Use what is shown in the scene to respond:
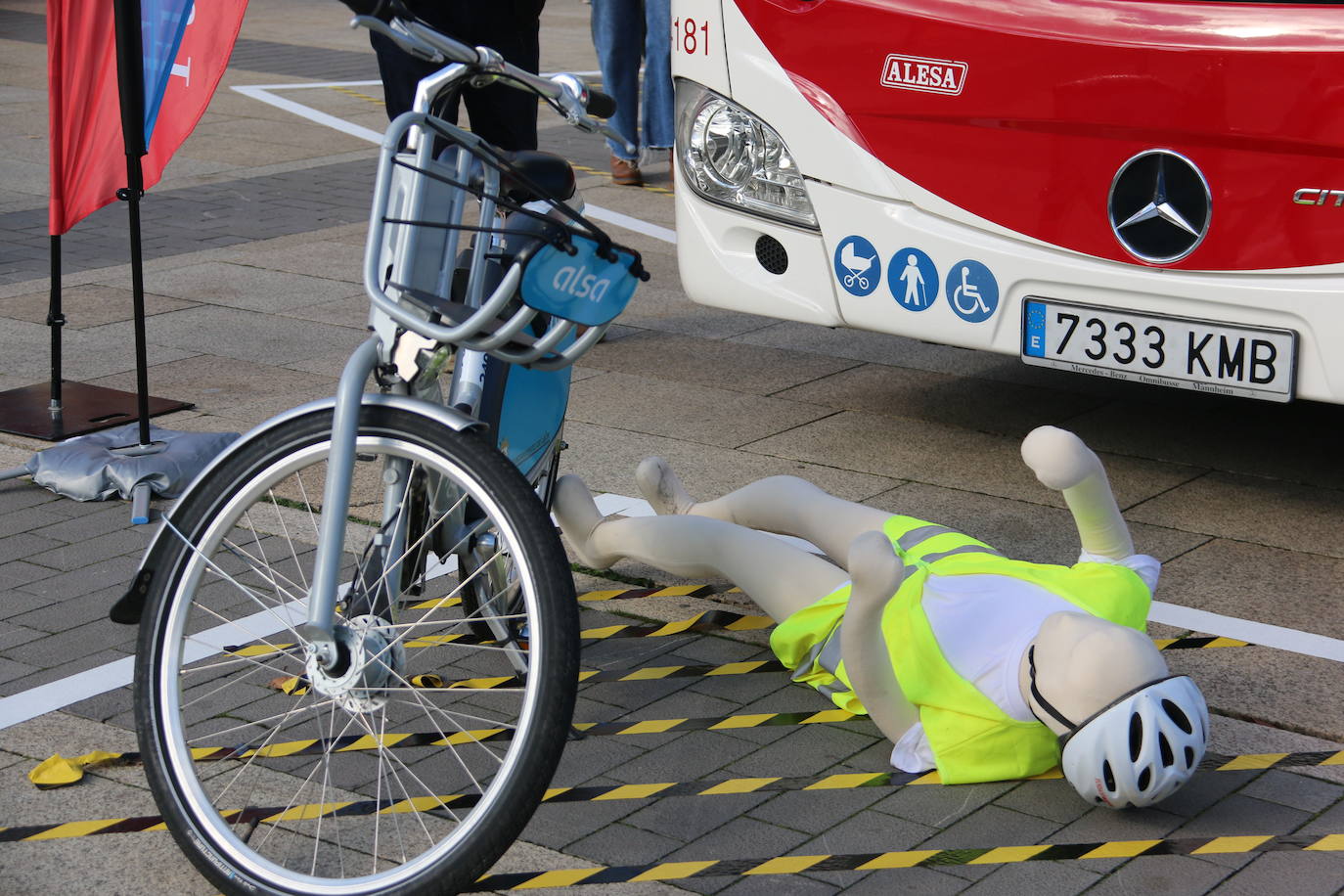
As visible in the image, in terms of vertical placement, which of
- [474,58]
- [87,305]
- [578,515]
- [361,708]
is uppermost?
[474,58]

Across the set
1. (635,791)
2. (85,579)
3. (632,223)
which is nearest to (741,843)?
(635,791)

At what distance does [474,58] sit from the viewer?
9.36 feet

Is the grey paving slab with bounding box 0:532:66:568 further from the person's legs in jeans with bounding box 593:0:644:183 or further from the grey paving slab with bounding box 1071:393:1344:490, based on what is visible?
the person's legs in jeans with bounding box 593:0:644:183

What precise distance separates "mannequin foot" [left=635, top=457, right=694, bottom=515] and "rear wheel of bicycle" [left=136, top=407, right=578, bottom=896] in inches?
25.6

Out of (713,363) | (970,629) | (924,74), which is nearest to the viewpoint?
(970,629)

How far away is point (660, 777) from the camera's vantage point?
11.0 ft

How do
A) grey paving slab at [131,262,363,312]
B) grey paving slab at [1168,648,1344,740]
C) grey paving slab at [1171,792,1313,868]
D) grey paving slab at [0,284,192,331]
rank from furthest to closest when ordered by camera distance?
grey paving slab at [131,262,363,312]
grey paving slab at [0,284,192,331]
grey paving slab at [1168,648,1344,740]
grey paving slab at [1171,792,1313,868]

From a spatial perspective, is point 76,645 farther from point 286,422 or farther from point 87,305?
point 87,305

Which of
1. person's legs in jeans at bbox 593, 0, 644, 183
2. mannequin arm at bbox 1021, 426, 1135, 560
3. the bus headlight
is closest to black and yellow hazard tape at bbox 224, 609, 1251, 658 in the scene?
mannequin arm at bbox 1021, 426, 1135, 560

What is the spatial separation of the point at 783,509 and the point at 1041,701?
1.02 meters

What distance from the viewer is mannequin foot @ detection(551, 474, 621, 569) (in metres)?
4.12

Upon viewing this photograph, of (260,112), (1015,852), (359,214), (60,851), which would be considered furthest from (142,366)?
(260,112)

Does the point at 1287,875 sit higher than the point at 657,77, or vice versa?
the point at 657,77

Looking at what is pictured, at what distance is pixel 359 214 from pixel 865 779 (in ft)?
21.1
